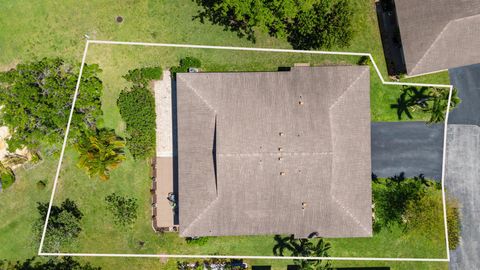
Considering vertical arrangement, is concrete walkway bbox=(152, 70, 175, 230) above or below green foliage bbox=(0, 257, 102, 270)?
above

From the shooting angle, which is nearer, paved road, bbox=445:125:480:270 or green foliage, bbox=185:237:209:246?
green foliage, bbox=185:237:209:246

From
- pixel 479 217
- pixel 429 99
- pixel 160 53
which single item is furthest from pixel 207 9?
pixel 479 217

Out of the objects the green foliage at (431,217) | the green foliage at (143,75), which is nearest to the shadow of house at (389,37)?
the green foliage at (431,217)

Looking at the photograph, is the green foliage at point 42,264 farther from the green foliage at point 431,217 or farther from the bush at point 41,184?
the green foliage at point 431,217

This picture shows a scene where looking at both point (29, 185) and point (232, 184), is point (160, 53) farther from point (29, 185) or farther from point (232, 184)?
point (29, 185)

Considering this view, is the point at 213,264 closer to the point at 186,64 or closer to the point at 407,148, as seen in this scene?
the point at 186,64

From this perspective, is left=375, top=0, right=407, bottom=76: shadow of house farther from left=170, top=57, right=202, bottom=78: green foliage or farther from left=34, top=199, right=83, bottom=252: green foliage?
left=34, top=199, right=83, bottom=252: green foliage

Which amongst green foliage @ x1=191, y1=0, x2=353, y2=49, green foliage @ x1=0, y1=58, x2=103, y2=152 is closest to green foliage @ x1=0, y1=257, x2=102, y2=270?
green foliage @ x1=0, y1=58, x2=103, y2=152
